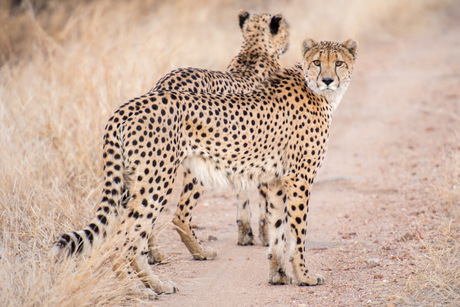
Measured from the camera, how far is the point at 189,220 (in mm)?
4508

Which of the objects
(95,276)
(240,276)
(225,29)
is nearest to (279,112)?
(240,276)

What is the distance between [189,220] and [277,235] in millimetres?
779

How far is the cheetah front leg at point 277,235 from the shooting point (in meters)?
3.97

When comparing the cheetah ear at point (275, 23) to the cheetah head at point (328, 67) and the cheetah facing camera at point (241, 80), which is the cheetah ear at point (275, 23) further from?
the cheetah head at point (328, 67)

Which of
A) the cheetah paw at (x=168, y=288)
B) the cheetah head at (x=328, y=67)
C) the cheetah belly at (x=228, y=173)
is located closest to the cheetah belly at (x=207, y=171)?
the cheetah belly at (x=228, y=173)

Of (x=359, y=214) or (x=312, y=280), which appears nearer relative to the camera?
(x=312, y=280)

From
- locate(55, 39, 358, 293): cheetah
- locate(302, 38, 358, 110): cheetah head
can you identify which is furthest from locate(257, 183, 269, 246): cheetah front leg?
locate(302, 38, 358, 110): cheetah head

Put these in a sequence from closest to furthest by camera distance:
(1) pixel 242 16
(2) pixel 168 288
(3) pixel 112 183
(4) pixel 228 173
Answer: (3) pixel 112 183 < (2) pixel 168 288 < (4) pixel 228 173 < (1) pixel 242 16

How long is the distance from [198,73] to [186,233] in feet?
3.85

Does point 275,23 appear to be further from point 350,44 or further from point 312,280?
point 312,280

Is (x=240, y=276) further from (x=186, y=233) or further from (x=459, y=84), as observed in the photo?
(x=459, y=84)

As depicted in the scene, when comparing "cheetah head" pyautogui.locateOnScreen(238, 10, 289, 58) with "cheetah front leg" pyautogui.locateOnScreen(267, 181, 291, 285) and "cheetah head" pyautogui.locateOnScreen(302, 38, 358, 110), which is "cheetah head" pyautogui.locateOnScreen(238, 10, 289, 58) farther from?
"cheetah front leg" pyautogui.locateOnScreen(267, 181, 291, 285)

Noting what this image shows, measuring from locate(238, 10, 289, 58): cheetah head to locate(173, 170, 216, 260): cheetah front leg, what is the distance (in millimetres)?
1563

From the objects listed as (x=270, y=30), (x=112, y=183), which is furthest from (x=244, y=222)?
(x=270, y=30)
